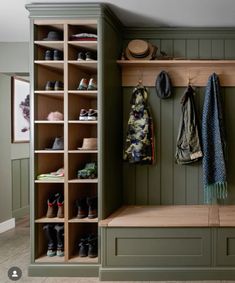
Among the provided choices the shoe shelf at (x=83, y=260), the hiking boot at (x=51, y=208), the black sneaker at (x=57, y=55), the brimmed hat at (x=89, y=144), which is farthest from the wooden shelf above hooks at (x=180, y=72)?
the shoe shelf at (x=83, y=260)

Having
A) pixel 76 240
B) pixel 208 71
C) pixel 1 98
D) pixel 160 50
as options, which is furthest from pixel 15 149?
pixel 208 71

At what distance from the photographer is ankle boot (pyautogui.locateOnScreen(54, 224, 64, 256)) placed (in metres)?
3.04

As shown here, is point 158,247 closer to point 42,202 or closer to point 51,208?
point 51,208

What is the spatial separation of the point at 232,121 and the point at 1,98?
2.80m

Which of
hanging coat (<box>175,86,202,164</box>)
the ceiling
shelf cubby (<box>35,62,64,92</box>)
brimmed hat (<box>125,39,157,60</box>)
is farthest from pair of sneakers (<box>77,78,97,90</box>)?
hanging coat (<box>175,86,202,164</box>)

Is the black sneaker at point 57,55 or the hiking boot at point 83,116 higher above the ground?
the black sneaker at point 57,55

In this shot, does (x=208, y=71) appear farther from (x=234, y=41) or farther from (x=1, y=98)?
(x=1, y=98)

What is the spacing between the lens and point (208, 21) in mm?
3254

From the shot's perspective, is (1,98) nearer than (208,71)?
No

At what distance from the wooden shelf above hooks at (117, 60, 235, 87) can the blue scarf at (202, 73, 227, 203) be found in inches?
5.2

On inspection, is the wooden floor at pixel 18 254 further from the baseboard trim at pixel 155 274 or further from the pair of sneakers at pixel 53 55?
the pair of sneakers at pixel 53 55

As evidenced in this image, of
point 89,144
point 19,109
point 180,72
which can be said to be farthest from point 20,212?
point 180,72

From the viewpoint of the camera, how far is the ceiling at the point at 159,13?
9.20 feet

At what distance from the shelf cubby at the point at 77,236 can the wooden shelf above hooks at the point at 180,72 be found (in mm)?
1448
